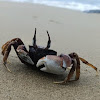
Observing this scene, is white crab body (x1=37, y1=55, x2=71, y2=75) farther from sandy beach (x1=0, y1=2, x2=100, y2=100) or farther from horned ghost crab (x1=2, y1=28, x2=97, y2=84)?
sandy beach (x1=0, y1=2, x2=100, y2=100)

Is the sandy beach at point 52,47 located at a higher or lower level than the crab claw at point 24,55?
lower

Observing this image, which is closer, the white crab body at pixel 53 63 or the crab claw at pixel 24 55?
the white crab body at pixel 53 63

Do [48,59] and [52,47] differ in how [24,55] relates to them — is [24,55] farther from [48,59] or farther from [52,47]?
[52,47]

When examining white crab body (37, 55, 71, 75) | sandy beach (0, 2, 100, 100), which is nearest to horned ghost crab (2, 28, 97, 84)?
white crab body (37, 55, 71, 75)

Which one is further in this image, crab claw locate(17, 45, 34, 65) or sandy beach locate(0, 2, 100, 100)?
crab claw locate(17, 45, 34, 65)

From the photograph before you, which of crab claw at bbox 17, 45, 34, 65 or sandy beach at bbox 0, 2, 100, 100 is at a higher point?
crab claw at bbox 17, 45, 34, 65

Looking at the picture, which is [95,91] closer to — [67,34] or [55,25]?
[67,34]

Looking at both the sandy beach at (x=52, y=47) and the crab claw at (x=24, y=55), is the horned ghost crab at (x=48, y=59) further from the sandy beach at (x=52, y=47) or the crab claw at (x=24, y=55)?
the sandy beach at (x=52, y=47)

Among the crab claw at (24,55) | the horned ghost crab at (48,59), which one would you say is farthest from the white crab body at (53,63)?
→ the crab claw at (24,55)
